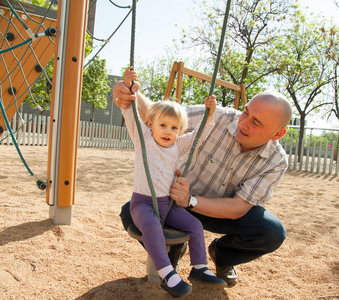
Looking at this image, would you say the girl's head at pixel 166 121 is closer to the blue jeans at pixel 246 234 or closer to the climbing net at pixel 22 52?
the blue jeans at pixel 246 234

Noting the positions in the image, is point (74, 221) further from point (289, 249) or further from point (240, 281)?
point (289, 249)

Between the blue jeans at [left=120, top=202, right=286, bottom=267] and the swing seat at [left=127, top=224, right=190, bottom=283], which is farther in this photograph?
the blue jeans at [left=120, top=202, right=286, bottom=267]

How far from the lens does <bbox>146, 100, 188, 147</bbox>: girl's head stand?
66.3 inches

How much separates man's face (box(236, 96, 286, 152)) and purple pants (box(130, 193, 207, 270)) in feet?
1.98

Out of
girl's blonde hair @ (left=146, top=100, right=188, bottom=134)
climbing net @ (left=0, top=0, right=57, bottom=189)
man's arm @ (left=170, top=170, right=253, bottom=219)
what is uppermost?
climbing net @ (left=0, top=0, right=57, bottom=189)

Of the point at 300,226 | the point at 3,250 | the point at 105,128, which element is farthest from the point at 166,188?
the point at 105,128

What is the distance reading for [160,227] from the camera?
151 centimetres

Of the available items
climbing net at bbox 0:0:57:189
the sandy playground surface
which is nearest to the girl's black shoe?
the sandy playground surface

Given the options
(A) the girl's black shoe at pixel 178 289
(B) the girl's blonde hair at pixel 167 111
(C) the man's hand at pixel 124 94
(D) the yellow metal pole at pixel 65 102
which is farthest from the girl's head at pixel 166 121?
(D) the yellow metal pole at pixel 65 102

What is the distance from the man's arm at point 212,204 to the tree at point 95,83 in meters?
21.3

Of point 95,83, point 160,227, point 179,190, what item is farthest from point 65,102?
point 95,83

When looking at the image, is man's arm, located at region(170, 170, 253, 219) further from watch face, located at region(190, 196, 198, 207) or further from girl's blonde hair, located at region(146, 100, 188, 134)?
girl's blonde hair, located at region(146, 100, 188, 134)

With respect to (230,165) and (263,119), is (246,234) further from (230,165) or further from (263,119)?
(263,119)

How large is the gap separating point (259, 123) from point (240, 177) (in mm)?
367
